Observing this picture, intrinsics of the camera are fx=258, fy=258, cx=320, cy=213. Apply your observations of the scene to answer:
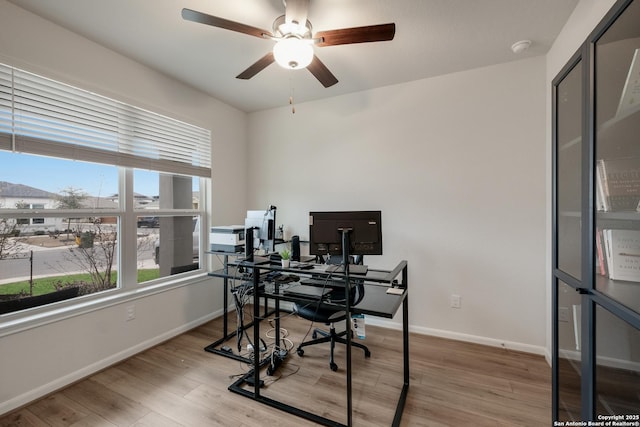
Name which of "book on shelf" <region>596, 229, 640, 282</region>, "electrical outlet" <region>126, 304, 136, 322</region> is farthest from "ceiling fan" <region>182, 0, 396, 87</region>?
"electrical outlet" <region>126, 304, 136, 322</region>

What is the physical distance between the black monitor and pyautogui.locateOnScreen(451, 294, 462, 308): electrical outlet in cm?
136

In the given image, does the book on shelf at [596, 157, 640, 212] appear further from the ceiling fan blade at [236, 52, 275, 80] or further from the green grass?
the green grass

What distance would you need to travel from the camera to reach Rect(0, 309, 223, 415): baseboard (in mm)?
1729

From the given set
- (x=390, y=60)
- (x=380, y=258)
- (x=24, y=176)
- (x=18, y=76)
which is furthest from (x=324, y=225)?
(x=18, y=76)

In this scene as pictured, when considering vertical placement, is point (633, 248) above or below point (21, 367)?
above

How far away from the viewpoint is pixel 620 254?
1.08 meters

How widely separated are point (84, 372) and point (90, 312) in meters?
0.46

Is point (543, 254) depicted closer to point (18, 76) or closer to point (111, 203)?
point (111, 203)

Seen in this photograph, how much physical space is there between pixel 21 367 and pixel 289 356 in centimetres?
188

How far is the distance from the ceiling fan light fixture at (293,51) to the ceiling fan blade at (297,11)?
12 cm

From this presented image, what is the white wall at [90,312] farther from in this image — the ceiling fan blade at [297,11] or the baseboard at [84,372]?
the ceiling fan blade at [297,11]

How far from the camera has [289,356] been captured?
2.38m

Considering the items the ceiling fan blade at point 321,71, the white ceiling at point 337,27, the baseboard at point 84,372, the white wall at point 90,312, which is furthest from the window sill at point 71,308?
the ceiling fan blade at point 321,71

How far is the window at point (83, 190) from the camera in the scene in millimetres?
1826
